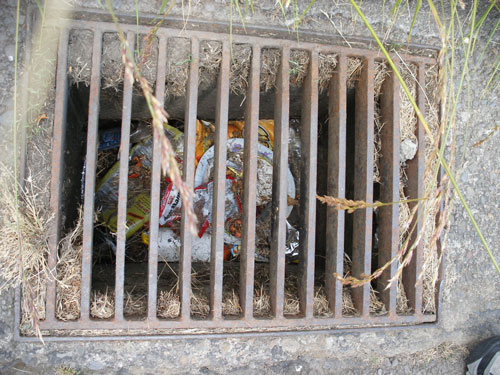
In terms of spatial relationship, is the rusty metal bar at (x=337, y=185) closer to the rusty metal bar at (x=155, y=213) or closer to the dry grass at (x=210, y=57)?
the dry grass at (x=210, y=57)

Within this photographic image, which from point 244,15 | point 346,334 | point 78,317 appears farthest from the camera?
point 346,334

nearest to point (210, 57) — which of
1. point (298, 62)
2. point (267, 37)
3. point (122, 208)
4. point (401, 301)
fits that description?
point (267, 37)

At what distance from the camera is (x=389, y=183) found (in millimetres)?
1991

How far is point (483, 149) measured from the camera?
213 centimetres

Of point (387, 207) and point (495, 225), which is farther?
point (495, 225)

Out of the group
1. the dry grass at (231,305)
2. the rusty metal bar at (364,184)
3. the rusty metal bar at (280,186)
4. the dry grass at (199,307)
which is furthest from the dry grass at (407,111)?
the dry grass at (199,307)

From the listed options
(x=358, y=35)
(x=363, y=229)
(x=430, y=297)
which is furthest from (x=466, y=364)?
(x=358, y=35)

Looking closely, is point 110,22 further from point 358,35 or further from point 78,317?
point 78,317

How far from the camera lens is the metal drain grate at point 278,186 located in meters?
1.77

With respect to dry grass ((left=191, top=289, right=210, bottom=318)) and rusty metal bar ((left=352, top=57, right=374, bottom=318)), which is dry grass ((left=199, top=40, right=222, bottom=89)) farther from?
dry grass ((left=191, top=289, right=210, bottom=318))

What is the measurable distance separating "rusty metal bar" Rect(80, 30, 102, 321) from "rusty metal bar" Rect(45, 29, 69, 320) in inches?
4.3

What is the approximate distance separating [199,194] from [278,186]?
819 millimetres

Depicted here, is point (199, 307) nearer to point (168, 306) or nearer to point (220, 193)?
point (168, 306)

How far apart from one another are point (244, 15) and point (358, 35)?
0.53m
